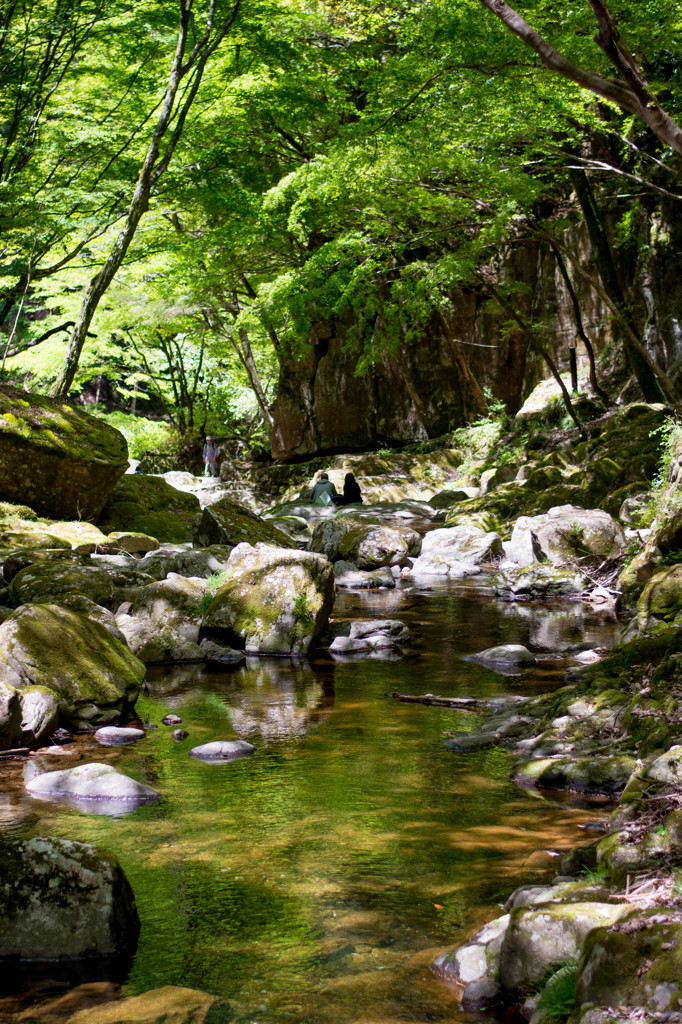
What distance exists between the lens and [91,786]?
4441 millimetres

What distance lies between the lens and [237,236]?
21.0 metres

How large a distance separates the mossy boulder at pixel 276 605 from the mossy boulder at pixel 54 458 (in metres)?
5.18

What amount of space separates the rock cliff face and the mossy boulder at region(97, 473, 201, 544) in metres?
10.1

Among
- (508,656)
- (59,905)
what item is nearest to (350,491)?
(508,656)

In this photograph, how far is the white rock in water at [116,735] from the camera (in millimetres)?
5484

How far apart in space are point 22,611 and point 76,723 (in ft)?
3.01

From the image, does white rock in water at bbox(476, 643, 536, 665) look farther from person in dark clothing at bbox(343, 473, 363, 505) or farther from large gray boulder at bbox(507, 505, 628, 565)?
person in dark clothing at bbox(343, 473, 363, 505)

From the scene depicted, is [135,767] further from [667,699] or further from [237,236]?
[237,236]

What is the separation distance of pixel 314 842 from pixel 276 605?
4.72 m

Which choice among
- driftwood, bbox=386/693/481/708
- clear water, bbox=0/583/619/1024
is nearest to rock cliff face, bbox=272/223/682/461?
driftwood, bbox=386/693/481/708

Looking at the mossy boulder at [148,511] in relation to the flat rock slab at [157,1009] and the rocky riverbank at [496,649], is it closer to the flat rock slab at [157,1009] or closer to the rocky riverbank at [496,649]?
the rocky riverbank at [496,649]

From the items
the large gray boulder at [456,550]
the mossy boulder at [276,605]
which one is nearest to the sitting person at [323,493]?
the large gray boulder at [456,550]

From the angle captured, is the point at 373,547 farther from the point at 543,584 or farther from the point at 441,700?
the point at 441,700

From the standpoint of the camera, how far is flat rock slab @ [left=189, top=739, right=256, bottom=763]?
5.18 m
